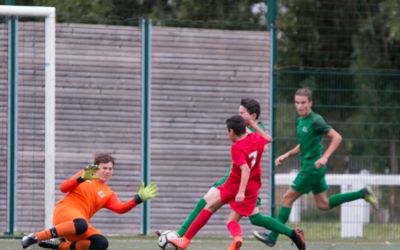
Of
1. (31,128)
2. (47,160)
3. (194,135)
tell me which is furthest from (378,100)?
(47,160)

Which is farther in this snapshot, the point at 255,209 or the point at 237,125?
the point at 255,209

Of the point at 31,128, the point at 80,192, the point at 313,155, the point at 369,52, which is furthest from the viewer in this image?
the point at 369,52

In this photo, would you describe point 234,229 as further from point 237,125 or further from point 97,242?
point 97,242

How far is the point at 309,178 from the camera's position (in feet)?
40.8

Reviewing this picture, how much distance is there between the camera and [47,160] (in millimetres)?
11594

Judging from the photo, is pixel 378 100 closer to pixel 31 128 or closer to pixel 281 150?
pixel 281 150

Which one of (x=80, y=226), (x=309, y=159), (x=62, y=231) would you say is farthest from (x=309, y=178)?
(x=62, y=231)

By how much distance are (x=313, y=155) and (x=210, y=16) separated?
4.47 m

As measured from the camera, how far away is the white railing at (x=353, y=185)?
15.2m

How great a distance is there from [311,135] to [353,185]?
3.14 metres

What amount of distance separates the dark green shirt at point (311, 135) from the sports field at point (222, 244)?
3.53 feet

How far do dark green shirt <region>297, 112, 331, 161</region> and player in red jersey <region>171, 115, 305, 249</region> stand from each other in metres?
1.37

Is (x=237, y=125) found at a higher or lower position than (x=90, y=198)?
higher

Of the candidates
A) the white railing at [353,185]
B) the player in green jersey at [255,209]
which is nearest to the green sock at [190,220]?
the player in green jersey at [255,209]
